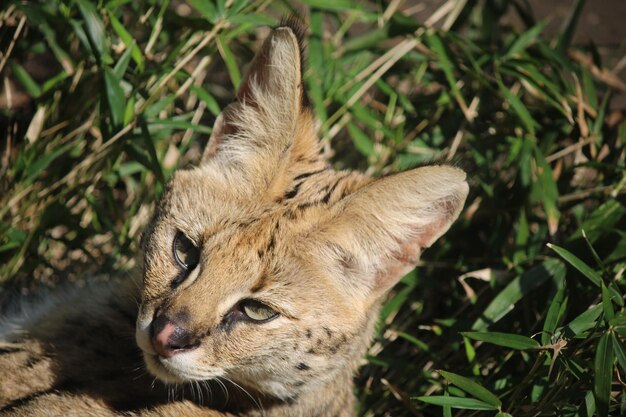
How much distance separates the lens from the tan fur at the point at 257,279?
284 centimetres

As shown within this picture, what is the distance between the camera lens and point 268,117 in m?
3.19

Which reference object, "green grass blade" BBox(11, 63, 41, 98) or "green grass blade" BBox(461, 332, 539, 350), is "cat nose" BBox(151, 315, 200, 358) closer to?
"green grass blade" BBox(461, 332, 539, 350)

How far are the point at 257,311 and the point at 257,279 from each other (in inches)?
4.9

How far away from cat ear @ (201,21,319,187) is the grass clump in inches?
27.3

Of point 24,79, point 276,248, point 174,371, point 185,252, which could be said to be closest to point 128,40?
point 24,79

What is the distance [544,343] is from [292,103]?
1.51 meters

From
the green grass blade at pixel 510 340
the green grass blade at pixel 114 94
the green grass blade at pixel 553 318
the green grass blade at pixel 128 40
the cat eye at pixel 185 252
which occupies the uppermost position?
the green grass blade at pixel 128 40

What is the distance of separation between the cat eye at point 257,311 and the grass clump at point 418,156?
0.87 m

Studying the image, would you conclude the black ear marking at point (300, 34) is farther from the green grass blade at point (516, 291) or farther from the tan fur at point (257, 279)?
the green grass blade at point (516, 291)

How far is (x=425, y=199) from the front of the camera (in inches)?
113

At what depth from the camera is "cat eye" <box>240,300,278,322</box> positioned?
9.46ft

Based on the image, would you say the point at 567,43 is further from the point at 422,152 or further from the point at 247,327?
the point at 247,327

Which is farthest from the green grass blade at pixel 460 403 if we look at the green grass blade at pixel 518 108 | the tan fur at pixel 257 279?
the green grass blade at pixel 518 108

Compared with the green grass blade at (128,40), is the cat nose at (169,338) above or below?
below
